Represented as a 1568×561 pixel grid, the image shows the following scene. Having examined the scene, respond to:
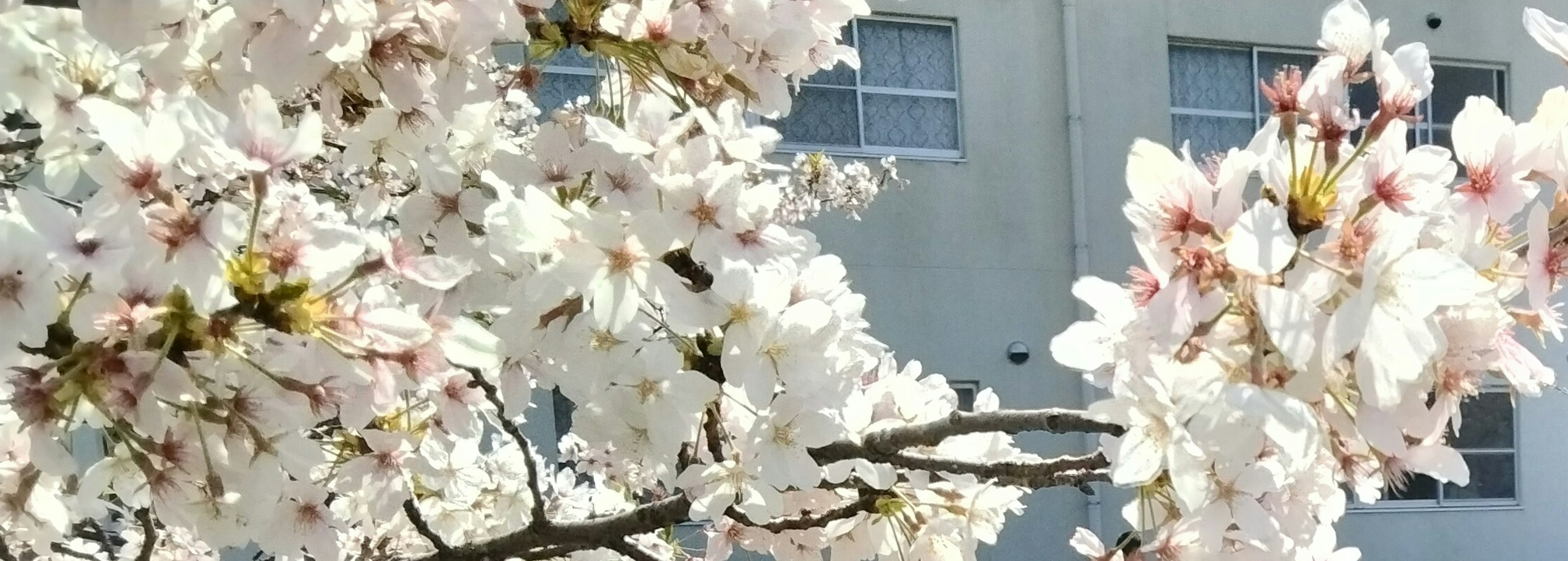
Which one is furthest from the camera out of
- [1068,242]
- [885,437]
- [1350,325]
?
[1068,242]

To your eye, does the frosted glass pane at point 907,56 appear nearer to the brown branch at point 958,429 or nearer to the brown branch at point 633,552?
the brown branch at point 633,552

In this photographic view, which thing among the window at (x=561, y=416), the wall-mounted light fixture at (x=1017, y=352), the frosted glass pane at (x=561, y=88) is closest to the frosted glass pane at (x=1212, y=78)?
the wall-mounted light fixture at (x=1017, y=352)

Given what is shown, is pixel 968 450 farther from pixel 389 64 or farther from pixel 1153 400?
pixel 389 64

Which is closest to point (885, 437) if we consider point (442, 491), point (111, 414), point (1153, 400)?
point (1153, 400)

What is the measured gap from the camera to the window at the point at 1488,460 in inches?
204

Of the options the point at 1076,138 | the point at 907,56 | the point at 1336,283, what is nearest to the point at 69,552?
the point at 1336,283

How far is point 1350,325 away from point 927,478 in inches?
23.2

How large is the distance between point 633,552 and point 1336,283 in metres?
0.90

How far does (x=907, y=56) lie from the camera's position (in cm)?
437

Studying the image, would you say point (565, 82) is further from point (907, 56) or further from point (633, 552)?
point (633, 552)

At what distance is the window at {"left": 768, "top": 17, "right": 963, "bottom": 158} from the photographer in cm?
425

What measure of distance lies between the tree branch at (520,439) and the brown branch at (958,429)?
13.6 inches

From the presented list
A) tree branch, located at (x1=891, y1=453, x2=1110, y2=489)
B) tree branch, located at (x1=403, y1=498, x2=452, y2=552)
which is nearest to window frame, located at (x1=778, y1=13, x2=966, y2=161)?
tree branch, located at (x1=403, y1=498, x2=452, y2=552)

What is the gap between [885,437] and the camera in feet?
3.10
